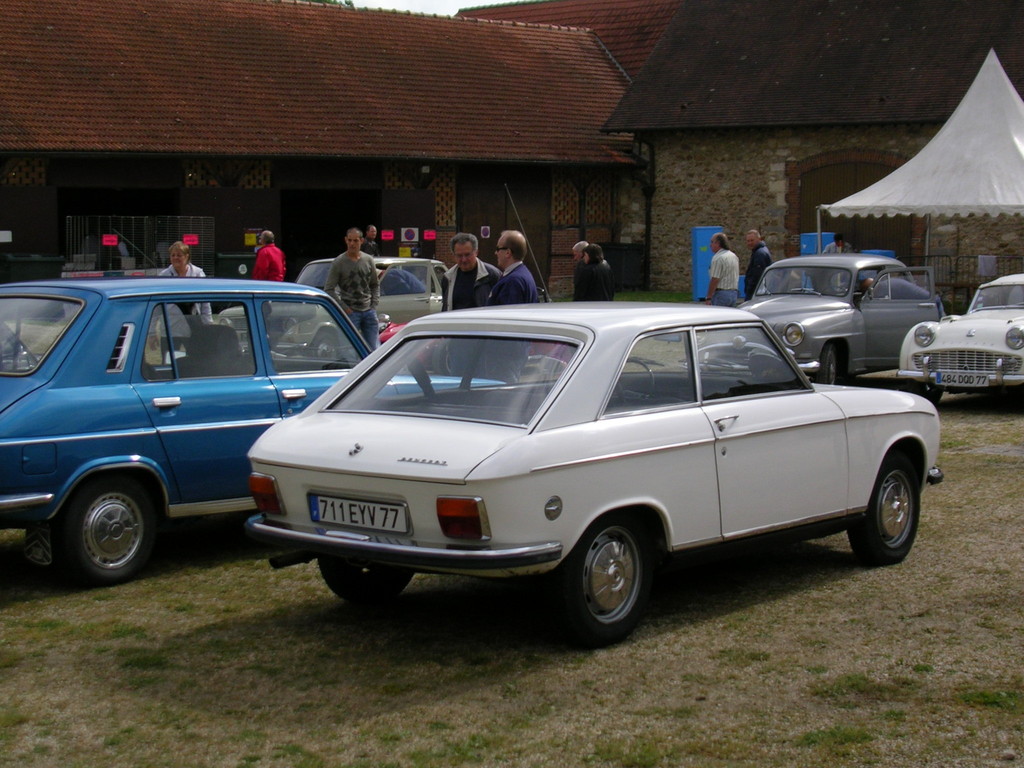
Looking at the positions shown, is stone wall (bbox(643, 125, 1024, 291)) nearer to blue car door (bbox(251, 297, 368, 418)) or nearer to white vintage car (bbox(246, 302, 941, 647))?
blue car door (bbox(251, 297, 368, 418))

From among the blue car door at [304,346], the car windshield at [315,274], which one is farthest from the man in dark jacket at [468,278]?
the car windshield at [315,274]

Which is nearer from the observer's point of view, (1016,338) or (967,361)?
(1016,338)

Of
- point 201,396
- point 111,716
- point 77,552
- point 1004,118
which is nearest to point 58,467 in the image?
point 77,552

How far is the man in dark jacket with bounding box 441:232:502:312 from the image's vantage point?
417 inches

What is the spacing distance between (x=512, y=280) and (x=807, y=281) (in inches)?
311

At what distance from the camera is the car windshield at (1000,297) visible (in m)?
14.9

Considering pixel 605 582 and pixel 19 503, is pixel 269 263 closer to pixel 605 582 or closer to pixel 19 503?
pixel 19 503

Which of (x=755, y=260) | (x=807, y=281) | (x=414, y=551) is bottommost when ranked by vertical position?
(x=414, y=551)

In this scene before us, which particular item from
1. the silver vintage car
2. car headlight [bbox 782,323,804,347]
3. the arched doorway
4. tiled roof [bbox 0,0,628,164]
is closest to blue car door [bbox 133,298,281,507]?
car headlight [bbox 782,323,804,347]

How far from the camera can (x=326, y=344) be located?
8.41 metres

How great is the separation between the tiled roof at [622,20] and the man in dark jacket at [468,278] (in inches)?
1078

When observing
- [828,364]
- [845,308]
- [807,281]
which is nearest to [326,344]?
[828,364]

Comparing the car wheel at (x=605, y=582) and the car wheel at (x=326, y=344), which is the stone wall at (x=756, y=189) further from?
the car wheel at (x=605, y=582)

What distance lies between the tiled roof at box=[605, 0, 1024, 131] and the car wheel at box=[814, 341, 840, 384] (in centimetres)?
1357
